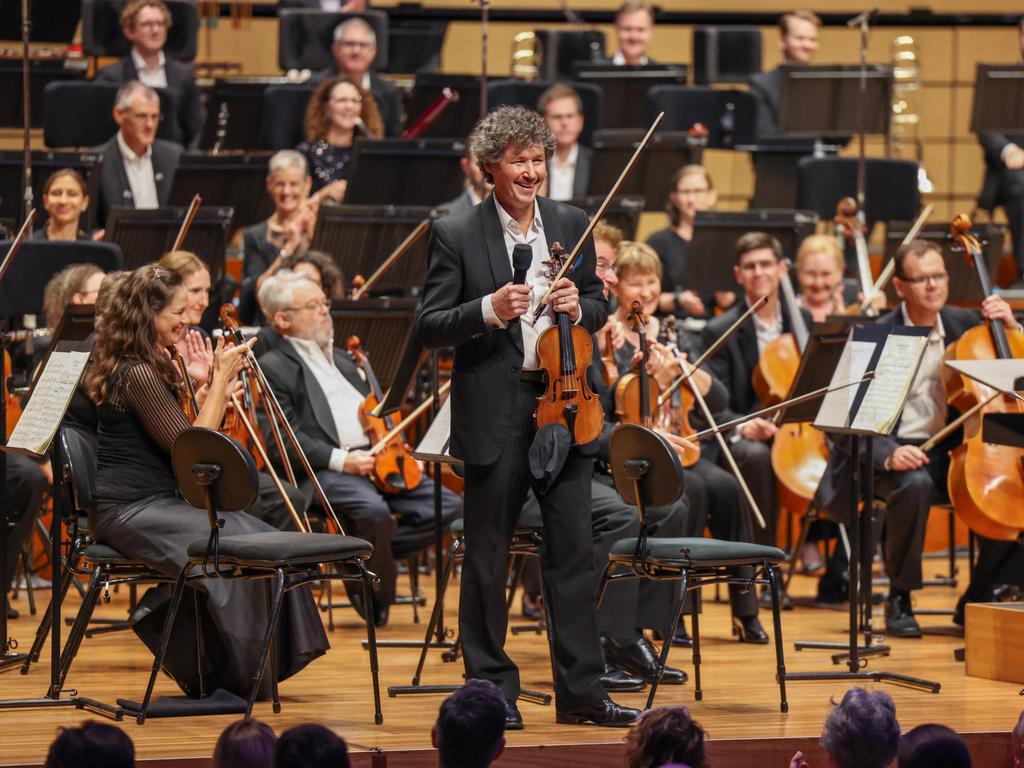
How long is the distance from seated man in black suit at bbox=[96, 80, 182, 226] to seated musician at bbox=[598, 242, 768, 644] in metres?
2.40

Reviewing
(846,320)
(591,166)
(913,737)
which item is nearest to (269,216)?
(591,166)

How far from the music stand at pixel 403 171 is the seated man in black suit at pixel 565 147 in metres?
0.44

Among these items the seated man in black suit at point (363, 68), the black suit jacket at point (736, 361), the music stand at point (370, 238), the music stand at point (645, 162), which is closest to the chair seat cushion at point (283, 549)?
the black suit jacket at point (736, 361)

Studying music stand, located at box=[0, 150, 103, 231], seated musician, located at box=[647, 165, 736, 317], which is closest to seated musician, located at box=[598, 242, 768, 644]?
seated musician, located at box=[647, 165, 736, 317]

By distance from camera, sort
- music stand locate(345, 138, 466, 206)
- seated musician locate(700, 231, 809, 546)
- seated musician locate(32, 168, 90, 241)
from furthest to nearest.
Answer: music stand locate(345, 138, 466, 206), seated musician locate(32, 168, 90, 241), seated musician locate(700, 231, 809, 546)

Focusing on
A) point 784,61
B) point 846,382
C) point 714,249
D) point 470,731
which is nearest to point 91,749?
point 470,731

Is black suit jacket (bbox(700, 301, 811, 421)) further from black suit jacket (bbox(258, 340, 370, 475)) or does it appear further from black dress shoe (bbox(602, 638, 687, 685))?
black dress shoe (bbox(602, 638, 687, 685))

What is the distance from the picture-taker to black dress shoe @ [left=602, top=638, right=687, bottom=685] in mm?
4102

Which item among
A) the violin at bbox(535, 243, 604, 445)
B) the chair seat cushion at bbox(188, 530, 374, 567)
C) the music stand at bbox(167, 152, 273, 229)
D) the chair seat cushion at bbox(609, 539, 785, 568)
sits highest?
the music stand at bbox(167, 152, 273, 229)

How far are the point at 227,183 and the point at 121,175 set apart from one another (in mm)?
487

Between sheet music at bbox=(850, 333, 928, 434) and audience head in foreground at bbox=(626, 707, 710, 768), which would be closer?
audience head in foreground at bbox=(626, 707, 710, 768)

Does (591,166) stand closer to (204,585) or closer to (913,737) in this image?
(204,585)

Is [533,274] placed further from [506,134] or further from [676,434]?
[676,434]

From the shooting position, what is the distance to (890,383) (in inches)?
163
